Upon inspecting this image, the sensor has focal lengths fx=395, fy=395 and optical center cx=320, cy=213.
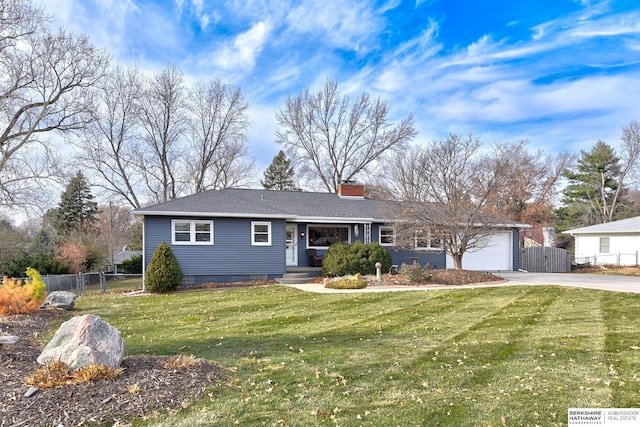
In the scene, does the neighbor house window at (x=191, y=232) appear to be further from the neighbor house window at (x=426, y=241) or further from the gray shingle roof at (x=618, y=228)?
the gray shingle roof at (x=618, y=228)

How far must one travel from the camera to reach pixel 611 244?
23.5 metres

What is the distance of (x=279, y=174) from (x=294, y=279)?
2284 cm

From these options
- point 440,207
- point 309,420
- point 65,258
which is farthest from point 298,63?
point 309,420

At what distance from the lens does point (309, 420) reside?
10.9ft

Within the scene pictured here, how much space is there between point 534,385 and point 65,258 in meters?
22.6

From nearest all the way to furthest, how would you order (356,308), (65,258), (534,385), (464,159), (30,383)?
1. (30,383)
2. (534,385)
3. (356,308)
4. (464,159)
5. (65,258)

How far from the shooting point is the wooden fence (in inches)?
817

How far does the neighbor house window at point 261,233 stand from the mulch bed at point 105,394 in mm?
10987

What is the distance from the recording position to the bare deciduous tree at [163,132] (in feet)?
93.4

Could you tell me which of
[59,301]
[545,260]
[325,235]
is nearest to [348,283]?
[325,235]

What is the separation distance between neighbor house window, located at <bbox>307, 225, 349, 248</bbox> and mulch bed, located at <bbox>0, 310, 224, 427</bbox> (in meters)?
13.0

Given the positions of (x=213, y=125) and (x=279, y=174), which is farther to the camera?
(x=279, y=174)

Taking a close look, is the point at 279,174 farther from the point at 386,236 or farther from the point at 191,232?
the point at 191,232

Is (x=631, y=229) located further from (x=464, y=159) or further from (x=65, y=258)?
(x=65, y=258)
